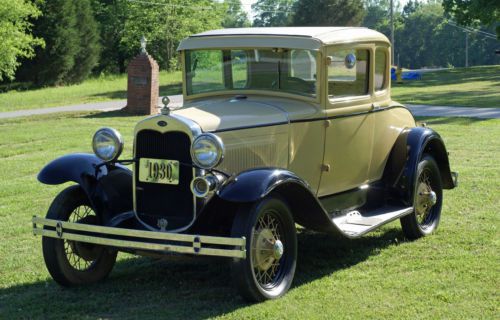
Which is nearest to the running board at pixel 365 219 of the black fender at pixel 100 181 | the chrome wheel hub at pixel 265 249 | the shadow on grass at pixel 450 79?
the chrome wheel hub at pixel 265 249

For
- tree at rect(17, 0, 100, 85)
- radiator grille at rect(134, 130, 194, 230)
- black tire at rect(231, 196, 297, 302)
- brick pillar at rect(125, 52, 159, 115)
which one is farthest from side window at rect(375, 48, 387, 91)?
tree at rect(17, 0, 100, 85)

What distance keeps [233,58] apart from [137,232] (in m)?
2.01

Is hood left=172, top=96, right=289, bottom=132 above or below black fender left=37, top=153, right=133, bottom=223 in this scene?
above

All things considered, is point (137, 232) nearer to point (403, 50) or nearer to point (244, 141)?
point (244, 141)

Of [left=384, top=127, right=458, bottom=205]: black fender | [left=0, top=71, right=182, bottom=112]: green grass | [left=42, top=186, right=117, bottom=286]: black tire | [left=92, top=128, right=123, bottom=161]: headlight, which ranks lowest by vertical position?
[left=0, top=71, right=182, bottom=112]: green grass

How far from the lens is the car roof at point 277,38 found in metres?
6.19

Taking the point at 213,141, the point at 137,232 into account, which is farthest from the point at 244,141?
the point at 137,232

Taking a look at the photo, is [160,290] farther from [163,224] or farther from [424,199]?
[424,199]

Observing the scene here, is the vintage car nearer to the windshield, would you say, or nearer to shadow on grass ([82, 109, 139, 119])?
the windshield

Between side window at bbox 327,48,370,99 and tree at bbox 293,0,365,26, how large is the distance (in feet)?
179

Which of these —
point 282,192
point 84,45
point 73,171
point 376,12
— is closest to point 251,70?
point 282,192

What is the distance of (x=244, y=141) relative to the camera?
5.67 m

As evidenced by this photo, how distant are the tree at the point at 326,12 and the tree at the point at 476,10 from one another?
21841 mm

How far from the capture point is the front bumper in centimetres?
495
